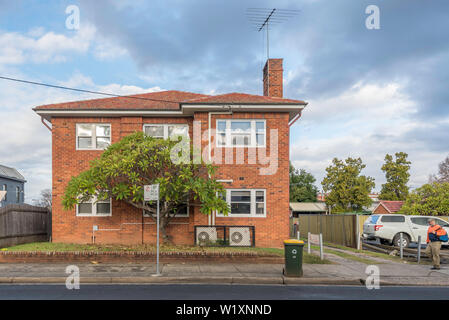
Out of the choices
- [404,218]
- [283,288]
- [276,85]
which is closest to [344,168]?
[404,218]

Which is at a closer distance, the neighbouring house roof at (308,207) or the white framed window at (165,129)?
the white framed window at (165,129)

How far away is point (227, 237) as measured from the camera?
16656mm

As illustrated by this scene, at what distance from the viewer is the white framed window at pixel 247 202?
17.4 meters

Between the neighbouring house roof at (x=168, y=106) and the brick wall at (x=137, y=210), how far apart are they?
0.44m

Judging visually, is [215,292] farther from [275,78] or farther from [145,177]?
[275,78]

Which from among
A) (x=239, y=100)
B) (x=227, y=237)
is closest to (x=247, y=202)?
(x=227, y=237)

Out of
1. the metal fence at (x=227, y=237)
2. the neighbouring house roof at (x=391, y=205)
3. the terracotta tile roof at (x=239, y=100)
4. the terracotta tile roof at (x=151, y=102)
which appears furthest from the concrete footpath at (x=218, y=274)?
the neighbouring house roof at (x=391, y=205)

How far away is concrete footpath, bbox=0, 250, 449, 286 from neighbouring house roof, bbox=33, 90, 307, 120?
6949 millimetres

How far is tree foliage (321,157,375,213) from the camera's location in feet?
145

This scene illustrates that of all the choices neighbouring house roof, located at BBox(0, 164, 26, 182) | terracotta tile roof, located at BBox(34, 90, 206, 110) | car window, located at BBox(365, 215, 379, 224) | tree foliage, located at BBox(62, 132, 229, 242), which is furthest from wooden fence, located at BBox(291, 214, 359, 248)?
neighbouring house roof, located at BBox(0, 164, 26, 182)

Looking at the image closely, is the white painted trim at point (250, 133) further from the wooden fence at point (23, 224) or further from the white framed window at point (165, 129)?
the wooden fence at point (23, 224)

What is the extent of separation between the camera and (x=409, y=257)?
1680 cm

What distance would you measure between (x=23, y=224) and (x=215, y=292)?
12078 millimetres
